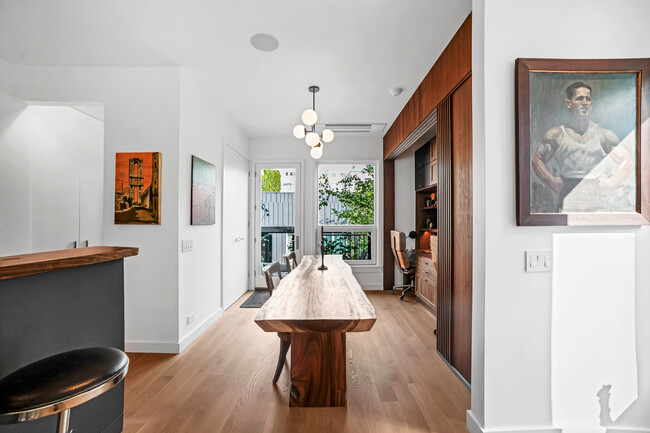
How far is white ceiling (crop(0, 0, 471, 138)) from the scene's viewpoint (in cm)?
210

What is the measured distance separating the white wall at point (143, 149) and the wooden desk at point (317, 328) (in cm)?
131

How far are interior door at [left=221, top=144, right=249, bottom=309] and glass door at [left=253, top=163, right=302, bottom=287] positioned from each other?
0.23 metres

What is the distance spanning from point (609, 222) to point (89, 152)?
4.72m

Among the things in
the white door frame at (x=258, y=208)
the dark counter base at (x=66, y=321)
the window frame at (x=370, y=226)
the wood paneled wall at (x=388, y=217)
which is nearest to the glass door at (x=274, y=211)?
the white door frame at (x=258, y=208)

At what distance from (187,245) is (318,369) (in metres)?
1.84

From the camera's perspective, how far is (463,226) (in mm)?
2354

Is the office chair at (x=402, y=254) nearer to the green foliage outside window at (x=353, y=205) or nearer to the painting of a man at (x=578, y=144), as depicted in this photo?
the green foliage outside window at (x=353, y=205)

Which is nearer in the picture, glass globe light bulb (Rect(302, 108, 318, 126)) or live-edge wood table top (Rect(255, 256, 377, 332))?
live-edge wood table top (Rect(255, 256, 377, 332))

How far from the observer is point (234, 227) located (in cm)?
469

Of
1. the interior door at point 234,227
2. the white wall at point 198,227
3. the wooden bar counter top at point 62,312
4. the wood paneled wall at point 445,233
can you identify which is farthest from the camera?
the interior door at point 234,227

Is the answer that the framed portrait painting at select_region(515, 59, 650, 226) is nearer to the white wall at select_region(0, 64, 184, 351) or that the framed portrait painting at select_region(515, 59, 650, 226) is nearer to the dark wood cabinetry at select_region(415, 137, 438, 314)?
the dark wood cabinetry at select_region(415, 137, 438, 314)

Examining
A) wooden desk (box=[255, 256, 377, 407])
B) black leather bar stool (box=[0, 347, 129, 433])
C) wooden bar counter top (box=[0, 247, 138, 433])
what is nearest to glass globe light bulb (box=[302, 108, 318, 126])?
wooden desk (box=[255, 256, 377, 407])

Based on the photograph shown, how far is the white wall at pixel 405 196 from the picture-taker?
5.38m

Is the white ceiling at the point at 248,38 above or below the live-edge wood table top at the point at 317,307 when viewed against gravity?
above
